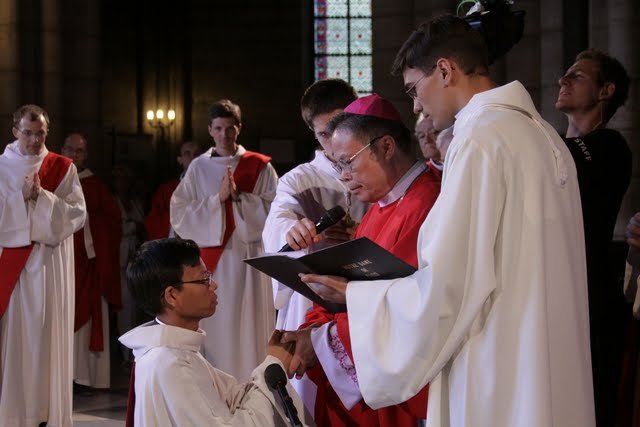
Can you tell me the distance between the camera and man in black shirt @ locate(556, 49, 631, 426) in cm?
378

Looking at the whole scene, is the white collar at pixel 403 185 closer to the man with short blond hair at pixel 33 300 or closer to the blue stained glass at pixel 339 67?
the man with short blond hair at pixel 33 300

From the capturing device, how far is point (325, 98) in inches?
180

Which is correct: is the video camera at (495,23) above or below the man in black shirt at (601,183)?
above

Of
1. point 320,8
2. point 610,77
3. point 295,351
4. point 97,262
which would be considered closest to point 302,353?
point 295,351

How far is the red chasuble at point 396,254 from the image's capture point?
318 cm

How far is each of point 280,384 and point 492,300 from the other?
92cm

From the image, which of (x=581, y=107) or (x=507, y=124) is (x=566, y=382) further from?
(x=581, y=107)

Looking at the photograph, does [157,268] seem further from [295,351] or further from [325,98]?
[325,98]

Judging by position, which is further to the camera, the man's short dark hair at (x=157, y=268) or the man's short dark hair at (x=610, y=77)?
the man's short dark hair at (x=610, y=77)

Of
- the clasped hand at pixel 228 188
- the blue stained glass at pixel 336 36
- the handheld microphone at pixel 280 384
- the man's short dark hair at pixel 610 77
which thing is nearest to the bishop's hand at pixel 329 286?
the handheld microphone at pixel 280 384

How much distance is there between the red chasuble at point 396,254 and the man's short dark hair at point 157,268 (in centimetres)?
47

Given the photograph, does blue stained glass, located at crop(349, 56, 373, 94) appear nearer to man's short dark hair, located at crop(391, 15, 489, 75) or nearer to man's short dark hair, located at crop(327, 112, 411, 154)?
man's short dark hair, located at crop(327, 112, 411, 154)

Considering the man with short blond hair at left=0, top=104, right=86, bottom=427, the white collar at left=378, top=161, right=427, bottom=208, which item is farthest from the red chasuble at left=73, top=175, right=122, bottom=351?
the white collar at left=378, top=161, right=427, bottom=208

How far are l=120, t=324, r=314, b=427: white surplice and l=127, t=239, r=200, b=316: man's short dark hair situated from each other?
15 centimetres
